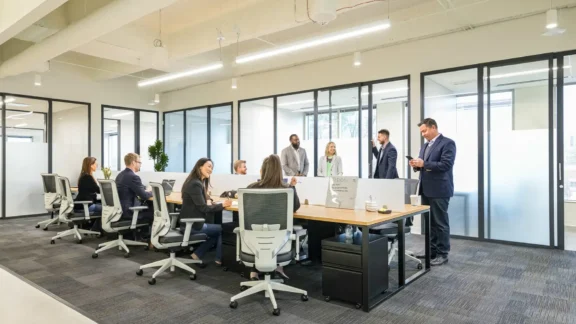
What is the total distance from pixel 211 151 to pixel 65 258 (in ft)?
16.4

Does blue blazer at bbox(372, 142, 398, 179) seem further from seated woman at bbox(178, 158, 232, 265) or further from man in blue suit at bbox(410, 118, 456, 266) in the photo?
seated woman at bbox(178, 158, 232, 265)

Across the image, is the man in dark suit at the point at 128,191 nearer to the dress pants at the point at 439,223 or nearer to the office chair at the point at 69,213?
the office chair at the point at 69,213

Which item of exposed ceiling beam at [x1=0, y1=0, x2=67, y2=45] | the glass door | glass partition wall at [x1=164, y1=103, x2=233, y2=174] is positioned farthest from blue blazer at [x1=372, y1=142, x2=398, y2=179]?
glass partition wall at [x1=164, y1=103, x2=233, y2=174]

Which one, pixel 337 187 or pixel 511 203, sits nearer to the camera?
pixel 337 187

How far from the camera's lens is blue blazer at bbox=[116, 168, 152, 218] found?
4340 mm

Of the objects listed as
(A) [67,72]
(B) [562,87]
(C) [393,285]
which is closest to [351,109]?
(B) [562,87]

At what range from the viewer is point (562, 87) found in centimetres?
463

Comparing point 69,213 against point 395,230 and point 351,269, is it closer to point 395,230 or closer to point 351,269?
point 351,269

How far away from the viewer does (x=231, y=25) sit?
548 centimetres

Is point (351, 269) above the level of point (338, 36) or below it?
below

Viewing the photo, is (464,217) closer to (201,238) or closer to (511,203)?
(511,203)

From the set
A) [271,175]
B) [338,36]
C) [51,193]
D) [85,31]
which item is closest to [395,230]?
[271,175]

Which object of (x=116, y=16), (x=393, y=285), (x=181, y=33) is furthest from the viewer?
(x=181, y=33)

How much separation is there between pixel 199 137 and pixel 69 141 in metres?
2.94
